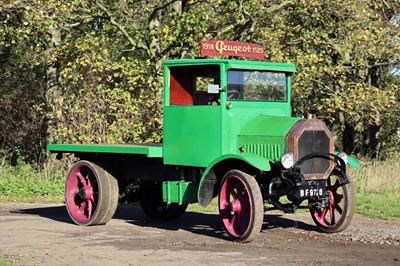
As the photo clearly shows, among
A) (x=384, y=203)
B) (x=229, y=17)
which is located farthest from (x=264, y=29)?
(x=384, y=203)

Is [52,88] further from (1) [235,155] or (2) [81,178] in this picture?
(1) [235,155]

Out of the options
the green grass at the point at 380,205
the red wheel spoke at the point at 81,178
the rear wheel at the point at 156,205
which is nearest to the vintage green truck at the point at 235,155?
the red wheel spoke at the point at 81,178

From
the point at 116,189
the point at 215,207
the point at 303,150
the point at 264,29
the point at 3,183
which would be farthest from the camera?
the point at 264,29

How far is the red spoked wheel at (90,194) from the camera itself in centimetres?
1258

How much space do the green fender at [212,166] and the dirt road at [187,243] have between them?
0.58 m

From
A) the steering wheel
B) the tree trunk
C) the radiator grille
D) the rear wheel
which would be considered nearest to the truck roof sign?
the steering wheel

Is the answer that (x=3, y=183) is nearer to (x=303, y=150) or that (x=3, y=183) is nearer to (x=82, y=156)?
(x=82, y=156)

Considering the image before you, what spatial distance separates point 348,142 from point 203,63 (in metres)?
22.0

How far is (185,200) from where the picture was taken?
38.8ft

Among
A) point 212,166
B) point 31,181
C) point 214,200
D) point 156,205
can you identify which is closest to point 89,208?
point 156,205

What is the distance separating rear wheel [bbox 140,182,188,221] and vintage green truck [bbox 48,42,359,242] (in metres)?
0.85

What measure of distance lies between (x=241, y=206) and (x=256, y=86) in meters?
1.97

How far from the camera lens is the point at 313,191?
35.8 ft

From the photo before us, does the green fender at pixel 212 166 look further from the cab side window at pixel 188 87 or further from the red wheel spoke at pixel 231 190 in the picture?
the cab side window at pixel 188 87
